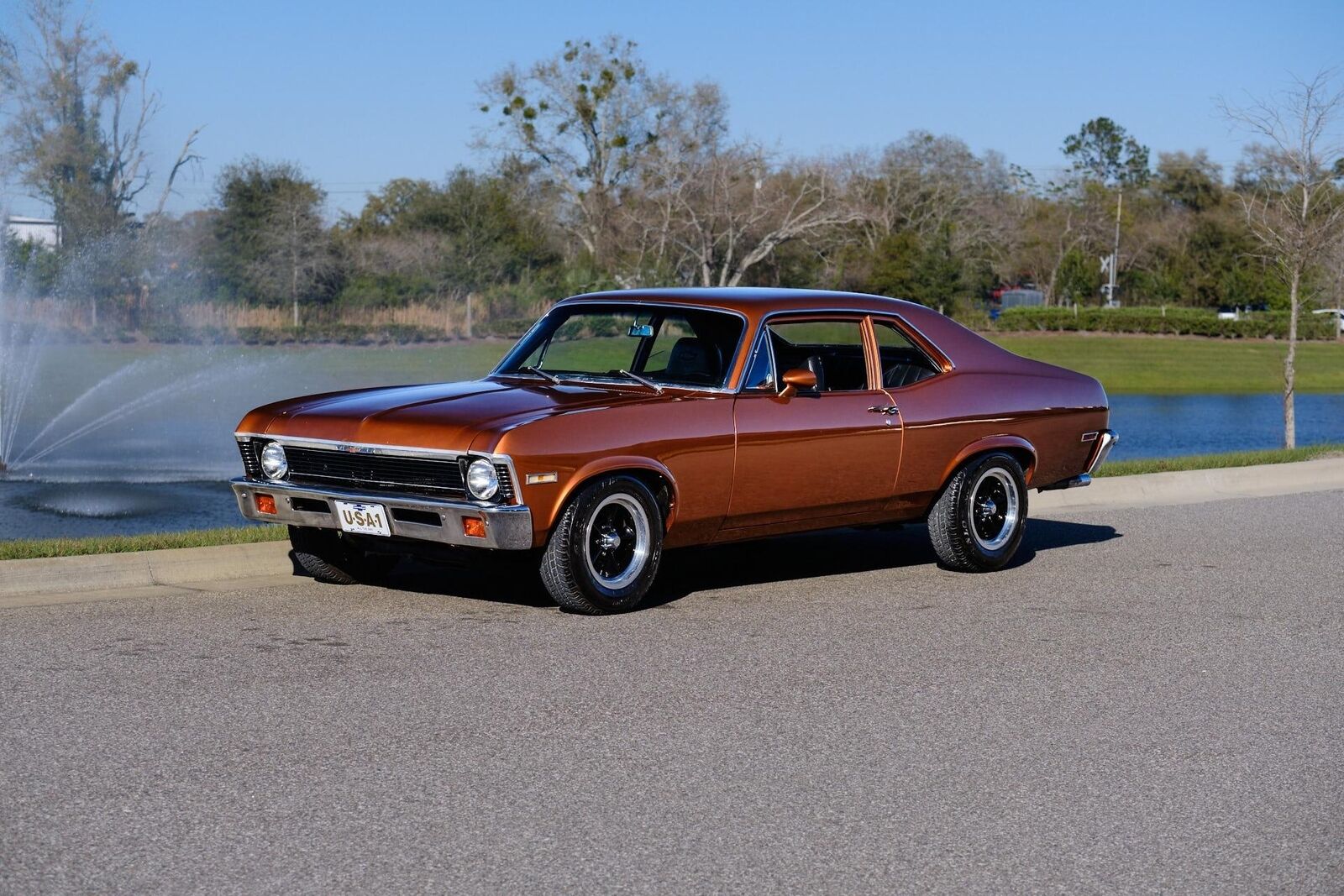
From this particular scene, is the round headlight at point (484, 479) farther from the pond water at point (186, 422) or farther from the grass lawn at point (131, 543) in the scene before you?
the pond water at point (186, 422)

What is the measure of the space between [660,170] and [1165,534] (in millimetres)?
49672

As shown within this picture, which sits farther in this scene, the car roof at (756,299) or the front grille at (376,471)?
the car roof at (756,299)

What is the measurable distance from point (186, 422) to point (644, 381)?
62.9 feet

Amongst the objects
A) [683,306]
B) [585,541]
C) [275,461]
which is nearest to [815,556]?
[683,306]

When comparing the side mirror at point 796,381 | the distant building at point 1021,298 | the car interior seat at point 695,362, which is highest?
the distant building at point 1021,298

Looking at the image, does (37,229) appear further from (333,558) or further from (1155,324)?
(333,558)

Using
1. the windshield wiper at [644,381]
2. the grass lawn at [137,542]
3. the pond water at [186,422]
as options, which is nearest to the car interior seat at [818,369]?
the windshield wiper at [644,381]

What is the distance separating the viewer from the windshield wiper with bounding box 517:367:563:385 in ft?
30.0

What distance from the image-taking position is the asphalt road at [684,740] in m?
4.56

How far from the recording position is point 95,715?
6109 millimetres

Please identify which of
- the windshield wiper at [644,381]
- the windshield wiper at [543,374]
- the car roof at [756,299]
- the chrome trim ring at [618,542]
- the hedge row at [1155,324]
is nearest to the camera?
the chrome trim ring at [618,542]

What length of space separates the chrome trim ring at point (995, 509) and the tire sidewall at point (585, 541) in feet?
8.34

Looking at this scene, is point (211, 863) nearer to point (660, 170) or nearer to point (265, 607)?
point (265, 607)

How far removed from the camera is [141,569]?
9.03 m
